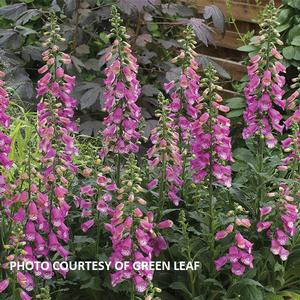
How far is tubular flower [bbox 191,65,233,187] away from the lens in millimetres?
2809

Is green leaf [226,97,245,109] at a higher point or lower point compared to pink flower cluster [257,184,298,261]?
higher

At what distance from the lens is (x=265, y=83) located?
2.95 metres

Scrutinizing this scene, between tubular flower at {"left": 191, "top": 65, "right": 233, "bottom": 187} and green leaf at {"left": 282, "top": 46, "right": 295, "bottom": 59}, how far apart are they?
7.14 feet

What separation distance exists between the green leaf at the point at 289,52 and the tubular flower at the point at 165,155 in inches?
82.5

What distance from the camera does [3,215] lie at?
2.86 m

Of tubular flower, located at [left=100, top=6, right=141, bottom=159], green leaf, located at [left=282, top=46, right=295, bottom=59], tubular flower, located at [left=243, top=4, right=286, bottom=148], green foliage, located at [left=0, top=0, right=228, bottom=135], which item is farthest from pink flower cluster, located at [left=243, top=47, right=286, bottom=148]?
green leaf, located at [left=282, top=46, right=295, bottom=59]

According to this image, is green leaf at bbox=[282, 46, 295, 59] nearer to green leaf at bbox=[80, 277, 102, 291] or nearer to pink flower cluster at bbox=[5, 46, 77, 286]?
pink flower cluster at bbox=[5, 46, 77, 286]

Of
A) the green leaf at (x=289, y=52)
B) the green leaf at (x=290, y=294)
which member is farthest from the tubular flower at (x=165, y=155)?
the green leaf at (x=289, y=52)

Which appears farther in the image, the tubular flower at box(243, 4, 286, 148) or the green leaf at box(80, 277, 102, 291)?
the tubular flower at box(243, 4, 286, 148)

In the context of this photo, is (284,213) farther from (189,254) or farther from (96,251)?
(96,251)

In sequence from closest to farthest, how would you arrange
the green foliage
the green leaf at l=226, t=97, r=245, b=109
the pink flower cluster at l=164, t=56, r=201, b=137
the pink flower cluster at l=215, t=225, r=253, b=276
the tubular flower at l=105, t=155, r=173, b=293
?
the tubular flower at l=105, t=155, r=173, b=293 → the pink flower cluster at l=215, t=225, r=253, b=276 → the pink flower cluster at l=164, t=56, r=201, b=137 → the green foliage → the green leaf at l=226, t=97, r=245, b=109

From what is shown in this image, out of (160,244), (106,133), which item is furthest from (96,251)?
(106,133)

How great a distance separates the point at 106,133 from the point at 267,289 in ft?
2.69

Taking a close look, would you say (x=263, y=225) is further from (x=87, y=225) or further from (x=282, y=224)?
(x=87, y=225)
